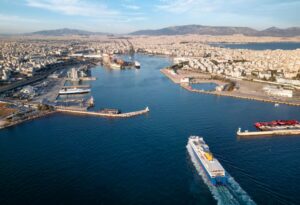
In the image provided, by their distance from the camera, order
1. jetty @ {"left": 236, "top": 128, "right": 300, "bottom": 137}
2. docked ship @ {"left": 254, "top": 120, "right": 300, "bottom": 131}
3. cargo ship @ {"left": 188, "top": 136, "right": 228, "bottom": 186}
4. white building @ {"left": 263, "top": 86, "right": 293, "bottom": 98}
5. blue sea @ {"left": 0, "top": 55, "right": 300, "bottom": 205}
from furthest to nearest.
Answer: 1. white building @ {"left": 263, "top": 86, "right": 293, "bottom": 98}
2. docked ship @ {"left": 254, "top": 120, "right": 300, "bottom": 131}
3. jetty @ {"left": 236, "top": 128, "right": 300, "bottom": 137}
4. cargo ship @ {"left": 188, "top": 136, "right": 228, "bottom": 186}
5. blue sea @ {"left": 0, "top": 55, "right": 300, "bottom": 205}

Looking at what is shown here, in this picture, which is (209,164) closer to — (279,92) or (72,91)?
(279,92)

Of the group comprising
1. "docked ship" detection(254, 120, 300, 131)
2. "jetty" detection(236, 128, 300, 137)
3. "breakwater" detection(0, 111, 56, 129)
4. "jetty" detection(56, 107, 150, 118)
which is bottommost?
"breakwater" detection(0, 111, 56, 129)

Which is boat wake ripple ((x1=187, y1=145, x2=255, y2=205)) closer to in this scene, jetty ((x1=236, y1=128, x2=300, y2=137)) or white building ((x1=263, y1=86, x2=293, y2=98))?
jetty ((x1=236, y1=128, x2=300, y2=137))

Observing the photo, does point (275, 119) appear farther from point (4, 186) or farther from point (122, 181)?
point (4, 186)

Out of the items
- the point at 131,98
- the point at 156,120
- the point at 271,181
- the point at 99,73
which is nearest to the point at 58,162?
the point at 156,120

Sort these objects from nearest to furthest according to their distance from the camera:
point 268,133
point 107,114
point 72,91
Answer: point 268,133
point 107,114
point 72,91

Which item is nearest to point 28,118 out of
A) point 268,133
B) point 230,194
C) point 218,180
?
point 218,180

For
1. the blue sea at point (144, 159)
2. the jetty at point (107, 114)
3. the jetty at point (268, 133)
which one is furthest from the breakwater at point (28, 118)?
the jetty at point (268, 133)

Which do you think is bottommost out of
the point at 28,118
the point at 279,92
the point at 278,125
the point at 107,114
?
the point at 28,118

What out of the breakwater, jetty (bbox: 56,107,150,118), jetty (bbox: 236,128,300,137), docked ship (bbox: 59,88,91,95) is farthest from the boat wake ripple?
docked ship (bbox: 59,88,91,95)
